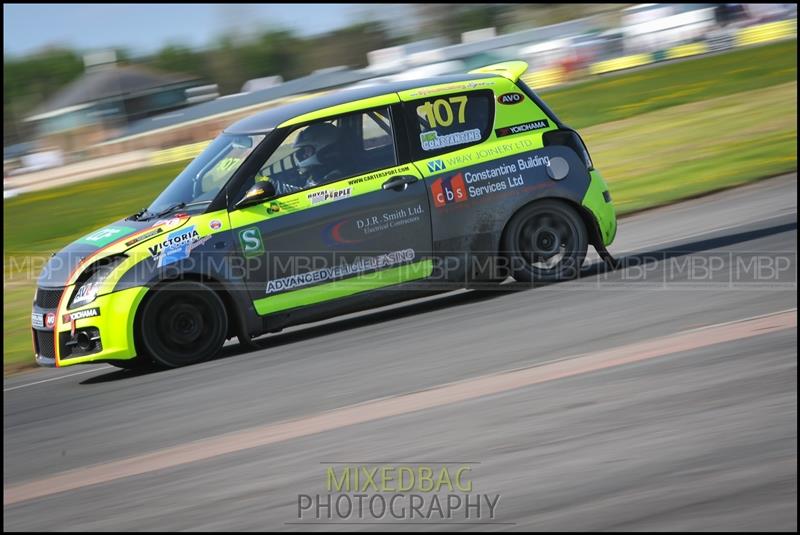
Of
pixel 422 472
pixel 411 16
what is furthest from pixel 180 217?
pixel 411 16

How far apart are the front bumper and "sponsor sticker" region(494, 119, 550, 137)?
3.17 m

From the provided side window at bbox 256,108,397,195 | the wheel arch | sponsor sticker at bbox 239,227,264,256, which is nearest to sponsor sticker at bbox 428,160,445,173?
side window at bbox 256,108,397,195

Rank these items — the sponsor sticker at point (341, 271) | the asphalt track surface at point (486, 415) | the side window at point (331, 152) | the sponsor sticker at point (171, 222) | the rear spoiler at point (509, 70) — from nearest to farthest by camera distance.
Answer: the asphalt track surface at point (486, 415)
the sponsor sticker at point (171, 222)
the sponsor sticker at point (341, 271)
the side window at point (331, 152)
the rear spoiler at point (509, 70)

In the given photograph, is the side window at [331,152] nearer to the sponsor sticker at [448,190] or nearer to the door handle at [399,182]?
the door handle at [399,182]

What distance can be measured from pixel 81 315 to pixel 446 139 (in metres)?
3.18

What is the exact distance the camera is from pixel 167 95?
79.1 meters

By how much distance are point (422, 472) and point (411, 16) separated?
255 ft

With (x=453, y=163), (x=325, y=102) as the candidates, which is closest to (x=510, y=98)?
(x=453, y=163)

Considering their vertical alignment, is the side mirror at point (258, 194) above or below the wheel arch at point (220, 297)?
above

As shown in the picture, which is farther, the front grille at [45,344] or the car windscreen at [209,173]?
the car windscreen at [209,173]

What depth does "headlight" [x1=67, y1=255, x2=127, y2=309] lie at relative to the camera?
24.3 feet

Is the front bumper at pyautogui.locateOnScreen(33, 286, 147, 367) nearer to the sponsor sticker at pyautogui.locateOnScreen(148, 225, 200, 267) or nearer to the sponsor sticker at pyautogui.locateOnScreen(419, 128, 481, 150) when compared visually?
the sponsor sticker at pyautogui.locateOnScreen(148, 225, 200, 267)

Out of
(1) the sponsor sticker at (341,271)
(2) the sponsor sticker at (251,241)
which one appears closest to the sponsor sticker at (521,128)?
(1) the sponsor sticker at (341,271)

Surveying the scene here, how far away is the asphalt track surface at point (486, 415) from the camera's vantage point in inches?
167
